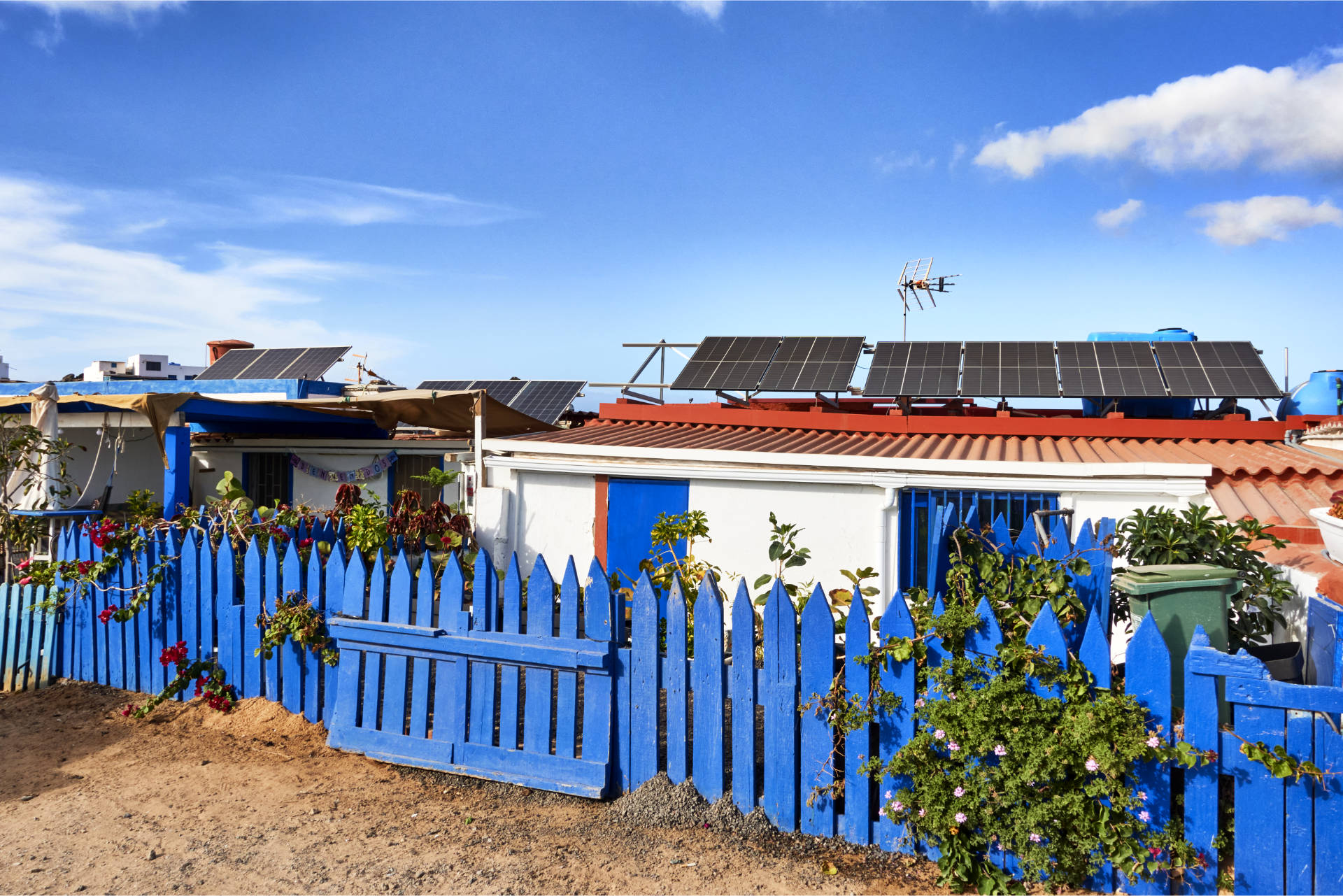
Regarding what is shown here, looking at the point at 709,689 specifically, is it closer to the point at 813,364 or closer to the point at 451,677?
the point at 451,677

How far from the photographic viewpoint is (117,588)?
6.41 meters

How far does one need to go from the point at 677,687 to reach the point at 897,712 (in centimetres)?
117

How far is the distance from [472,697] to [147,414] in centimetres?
579

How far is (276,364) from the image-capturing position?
54.1ft

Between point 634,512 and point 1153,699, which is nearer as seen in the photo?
point 1153,699

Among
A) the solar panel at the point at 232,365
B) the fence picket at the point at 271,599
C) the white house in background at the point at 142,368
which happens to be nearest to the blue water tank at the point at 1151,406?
the fence picket at the point at 271,599

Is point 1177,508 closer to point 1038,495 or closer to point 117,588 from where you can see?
point 1038,495

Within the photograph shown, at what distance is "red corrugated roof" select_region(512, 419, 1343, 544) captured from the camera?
24.3 ft

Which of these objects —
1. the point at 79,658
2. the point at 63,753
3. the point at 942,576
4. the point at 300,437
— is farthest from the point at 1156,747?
the point at 300,437

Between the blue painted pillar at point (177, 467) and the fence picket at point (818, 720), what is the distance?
744 cm

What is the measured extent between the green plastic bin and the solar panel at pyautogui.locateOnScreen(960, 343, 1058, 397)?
8078 millimetres

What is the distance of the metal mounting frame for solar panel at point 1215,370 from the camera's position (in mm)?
11062

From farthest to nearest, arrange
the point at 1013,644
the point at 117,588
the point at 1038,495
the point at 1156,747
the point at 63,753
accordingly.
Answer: the point at 1038,495, the point at 117,588, the point at 63,753, the point at 1013,644, the point at 1156,747

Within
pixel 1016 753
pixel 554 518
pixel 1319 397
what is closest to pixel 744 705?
pixel 1016 753
